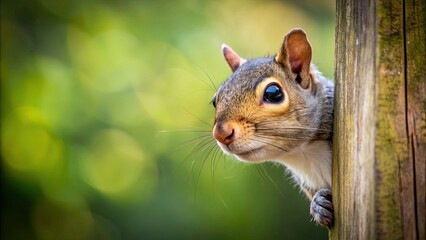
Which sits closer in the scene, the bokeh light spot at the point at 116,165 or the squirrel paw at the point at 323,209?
the squirrel paw at the point at 323,209

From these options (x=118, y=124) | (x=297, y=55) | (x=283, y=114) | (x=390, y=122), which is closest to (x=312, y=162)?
(x=283, y=114)

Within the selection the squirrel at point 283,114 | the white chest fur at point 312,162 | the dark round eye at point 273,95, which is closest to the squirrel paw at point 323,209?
the squirrel at point 283,114

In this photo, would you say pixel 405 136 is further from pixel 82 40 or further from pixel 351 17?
pixel 82 40

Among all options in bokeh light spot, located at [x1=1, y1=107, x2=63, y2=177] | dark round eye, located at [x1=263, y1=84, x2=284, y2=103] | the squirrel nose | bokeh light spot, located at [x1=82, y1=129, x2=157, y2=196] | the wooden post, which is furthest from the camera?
bokeh light spot, located at [x1=82, y1=129, x2=157, y2=196]

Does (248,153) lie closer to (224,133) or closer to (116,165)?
(224,133)

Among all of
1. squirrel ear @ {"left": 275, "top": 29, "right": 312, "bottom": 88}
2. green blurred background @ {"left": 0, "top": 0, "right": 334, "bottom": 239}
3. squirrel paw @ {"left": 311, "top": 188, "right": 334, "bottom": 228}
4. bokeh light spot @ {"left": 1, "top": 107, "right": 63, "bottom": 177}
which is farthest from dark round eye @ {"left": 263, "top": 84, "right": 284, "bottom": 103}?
bokeh light spot @ {"left": 1, "top": 107, "right": 63, "bottom": 177}

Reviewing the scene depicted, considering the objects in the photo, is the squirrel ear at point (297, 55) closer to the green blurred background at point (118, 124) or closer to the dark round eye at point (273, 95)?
the dark round eye at point (273, 95)

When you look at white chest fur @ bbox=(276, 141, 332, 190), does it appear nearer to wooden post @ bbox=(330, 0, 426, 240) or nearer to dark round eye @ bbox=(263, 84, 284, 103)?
dark round eye @ bbox=(263, 84, 284, 103)
